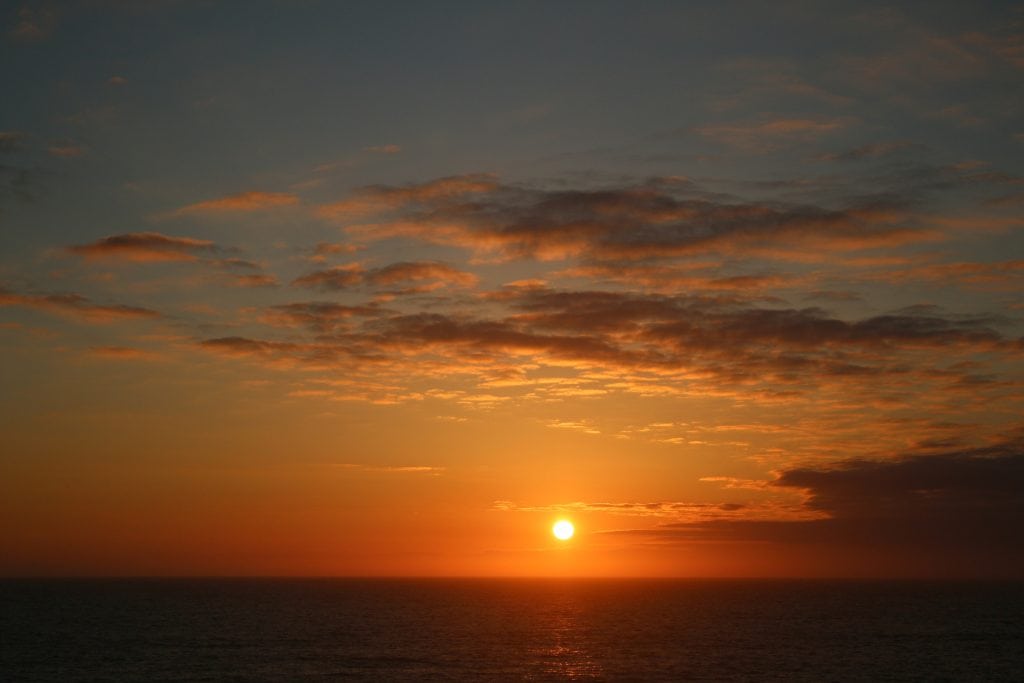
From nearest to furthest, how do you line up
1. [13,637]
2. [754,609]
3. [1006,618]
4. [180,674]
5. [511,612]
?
[180,674] < [13,637] < [1006,618] < [511,612] < [754,609]

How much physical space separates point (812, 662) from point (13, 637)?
3441 inches

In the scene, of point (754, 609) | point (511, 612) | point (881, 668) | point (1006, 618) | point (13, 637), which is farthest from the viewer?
point (754, 609)

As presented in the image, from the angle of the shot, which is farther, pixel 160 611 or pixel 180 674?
pixel 160 611

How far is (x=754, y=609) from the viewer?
554 feet

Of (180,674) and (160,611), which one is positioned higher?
(160,611)

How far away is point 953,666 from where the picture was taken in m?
79.1

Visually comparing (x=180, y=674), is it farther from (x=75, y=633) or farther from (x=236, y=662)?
(x=75, y=633)

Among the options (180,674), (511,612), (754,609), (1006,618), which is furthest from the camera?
(754,609)

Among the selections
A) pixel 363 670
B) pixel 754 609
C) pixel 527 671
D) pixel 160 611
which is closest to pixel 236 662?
pixel 363 670

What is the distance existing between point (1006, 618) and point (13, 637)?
143571 mm

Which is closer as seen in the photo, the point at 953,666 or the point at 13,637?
the point at 953,666

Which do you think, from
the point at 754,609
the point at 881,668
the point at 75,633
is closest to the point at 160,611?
the point at 75,633

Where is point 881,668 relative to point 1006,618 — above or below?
below

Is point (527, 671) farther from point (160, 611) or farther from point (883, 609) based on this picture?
point (883, 609)
